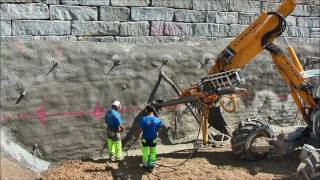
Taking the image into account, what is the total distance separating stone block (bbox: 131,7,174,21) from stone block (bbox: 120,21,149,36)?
4.9 inches

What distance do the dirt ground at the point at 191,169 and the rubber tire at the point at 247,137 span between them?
17cm

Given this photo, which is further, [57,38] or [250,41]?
[57,38]

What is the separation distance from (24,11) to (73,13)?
115 centimetres

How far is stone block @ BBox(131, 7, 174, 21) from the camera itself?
42.9 feet

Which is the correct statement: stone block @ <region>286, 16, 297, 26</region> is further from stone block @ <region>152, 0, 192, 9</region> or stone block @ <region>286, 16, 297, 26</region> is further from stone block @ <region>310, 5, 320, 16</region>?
stone block @ <region>152, 0, 192, 9</region>

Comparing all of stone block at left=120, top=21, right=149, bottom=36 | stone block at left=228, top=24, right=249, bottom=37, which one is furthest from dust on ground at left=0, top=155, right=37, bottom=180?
stone block at left=228, top=24, right=249, bottom=37

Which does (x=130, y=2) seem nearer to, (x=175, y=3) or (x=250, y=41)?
(x=175, y=3)

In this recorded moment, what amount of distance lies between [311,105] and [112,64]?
467 centimetres

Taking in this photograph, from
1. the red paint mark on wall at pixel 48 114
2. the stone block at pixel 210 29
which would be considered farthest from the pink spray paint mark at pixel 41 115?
the stone block at pixel 210 29

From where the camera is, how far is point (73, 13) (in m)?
12.3

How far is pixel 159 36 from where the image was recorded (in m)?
13.5

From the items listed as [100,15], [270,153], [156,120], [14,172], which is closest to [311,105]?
[270,153]

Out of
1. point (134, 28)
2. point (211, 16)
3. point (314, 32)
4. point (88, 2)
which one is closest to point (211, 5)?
point (211, 16)

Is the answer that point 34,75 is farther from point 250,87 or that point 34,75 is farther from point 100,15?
point 250,87
